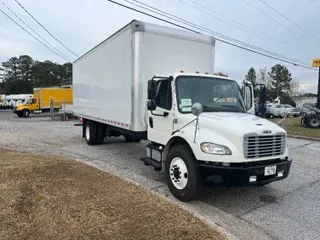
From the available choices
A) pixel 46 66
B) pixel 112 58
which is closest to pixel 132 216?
pixel 112 58

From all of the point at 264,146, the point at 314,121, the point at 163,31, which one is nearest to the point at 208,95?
the point at 264,146

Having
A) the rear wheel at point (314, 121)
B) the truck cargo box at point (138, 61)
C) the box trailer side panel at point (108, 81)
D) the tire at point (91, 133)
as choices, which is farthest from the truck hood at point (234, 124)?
the rear wheel at point (314, 121)

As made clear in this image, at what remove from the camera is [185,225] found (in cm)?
386

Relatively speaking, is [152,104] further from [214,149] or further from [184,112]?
[214,149]

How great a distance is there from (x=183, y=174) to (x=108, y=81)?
4.28 metres

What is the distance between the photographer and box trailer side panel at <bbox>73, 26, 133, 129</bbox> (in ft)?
22.9

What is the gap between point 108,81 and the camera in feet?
27.6

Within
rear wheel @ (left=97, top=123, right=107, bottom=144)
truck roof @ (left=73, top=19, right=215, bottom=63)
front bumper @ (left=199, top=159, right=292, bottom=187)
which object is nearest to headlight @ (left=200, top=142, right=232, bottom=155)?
front bumper @ (left=199, top=159, right=292, bottom=187)

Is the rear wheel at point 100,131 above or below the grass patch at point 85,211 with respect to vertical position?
above

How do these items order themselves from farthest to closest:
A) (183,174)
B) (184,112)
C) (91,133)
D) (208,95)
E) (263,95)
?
1. (91,133)
2. (263,95)
3. (208,95)
4. (184,112)
5. (183,174)

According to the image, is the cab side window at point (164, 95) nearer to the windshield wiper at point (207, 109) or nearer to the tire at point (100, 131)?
the windshield wiper at point (207, 109)

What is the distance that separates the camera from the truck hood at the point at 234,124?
4.69m

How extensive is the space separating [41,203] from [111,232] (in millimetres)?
1476

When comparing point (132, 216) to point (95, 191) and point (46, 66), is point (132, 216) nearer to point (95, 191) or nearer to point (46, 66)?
point (95, 191)
